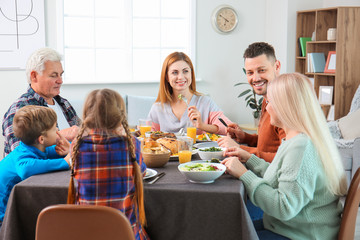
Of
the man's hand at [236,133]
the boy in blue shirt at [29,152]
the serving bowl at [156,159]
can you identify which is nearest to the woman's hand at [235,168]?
the serving bowl at [156,159]

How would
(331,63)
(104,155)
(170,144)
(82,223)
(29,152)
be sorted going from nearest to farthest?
1. (82,223)
2. (104,155)
3. (29,152)
4. (170,144)
5. (331,63)

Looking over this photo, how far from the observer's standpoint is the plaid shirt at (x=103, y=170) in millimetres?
1534

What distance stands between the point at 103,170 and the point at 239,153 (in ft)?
2.32

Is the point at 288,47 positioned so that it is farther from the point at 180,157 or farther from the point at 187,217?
the point at 187,217

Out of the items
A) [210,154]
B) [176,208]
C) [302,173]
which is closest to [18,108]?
[210,154]

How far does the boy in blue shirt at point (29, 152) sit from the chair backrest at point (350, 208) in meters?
1.15

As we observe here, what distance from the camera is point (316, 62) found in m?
5.11

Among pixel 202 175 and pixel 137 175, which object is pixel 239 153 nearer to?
pixel 202 175

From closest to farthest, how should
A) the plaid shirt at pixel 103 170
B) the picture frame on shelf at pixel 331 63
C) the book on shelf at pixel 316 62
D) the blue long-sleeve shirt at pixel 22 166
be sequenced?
the plaid shirt at pixel 103 170 < the blue long-sleeve shirt at pixel 22 166 < the picture frame on shelf at pixel 331 63 < the book on shelf at pixel 316 62

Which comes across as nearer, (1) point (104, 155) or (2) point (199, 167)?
(1) point (104, 155)

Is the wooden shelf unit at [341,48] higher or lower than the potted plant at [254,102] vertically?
higher

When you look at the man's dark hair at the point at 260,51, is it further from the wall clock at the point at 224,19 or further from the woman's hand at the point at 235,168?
the wall clock at the point at 224,19

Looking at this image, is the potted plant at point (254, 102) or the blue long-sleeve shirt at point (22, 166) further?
the potted plant at point (254, 102)

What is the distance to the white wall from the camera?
17.6 ft
